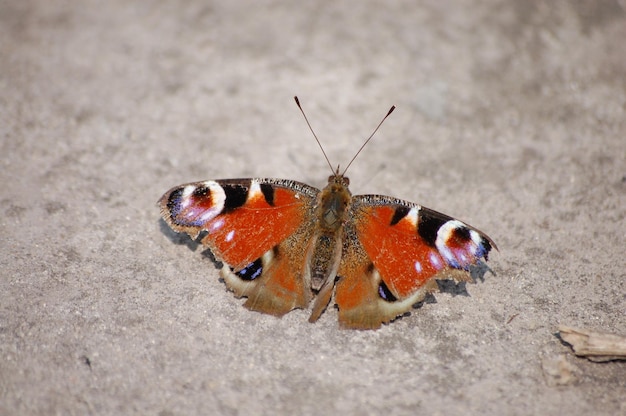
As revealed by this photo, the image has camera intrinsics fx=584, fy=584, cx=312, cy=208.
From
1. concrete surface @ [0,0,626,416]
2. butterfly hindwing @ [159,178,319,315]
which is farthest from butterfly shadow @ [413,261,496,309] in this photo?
butterfly hindwing @ [159,178,319,315]

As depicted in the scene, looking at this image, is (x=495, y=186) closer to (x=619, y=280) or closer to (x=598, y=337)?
(x=619, y=280)

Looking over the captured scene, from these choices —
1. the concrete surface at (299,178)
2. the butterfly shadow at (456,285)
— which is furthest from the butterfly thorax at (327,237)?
the butterfly shadow at (456,285)

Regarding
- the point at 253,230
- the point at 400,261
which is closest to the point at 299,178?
the point at 253,230

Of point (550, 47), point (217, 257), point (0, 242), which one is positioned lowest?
point (0, 242)

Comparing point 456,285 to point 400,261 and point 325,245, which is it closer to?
point 400,261

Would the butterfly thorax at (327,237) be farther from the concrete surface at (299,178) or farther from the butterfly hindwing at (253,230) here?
the concrete surface at (299,178)

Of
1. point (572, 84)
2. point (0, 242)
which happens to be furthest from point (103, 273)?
point (572, 84)
